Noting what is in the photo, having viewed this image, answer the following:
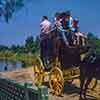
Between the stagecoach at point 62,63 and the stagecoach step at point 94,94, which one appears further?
the stagecoach at point 62,63

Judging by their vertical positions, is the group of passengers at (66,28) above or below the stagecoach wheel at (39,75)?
above

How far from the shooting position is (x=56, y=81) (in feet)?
41.8

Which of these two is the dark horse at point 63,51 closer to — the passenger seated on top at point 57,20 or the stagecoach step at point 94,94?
the passenger seated on top at point 57,20

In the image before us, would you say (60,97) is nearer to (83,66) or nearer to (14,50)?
(83,66)

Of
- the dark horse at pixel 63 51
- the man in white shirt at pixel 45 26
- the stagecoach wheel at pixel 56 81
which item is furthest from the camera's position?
the man in white shirt at pixel 45 26

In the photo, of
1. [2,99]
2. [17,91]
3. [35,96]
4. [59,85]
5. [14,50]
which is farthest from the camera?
[14,50]

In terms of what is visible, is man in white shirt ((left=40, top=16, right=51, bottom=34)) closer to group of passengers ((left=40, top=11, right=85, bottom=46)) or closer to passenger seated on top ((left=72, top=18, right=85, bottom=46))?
group of passengers ((left=40, top=11, right=85, bottom=46))

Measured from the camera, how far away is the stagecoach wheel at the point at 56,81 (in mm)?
12504

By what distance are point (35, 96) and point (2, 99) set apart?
5.20 feet

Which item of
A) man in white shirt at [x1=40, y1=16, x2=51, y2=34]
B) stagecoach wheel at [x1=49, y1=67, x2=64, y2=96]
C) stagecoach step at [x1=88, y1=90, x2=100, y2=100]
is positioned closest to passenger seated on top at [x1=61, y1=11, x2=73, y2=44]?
man in white shirt at [x1=40, y1=16, x2=51, y2=34]

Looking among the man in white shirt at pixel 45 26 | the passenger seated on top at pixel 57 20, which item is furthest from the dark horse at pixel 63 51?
the man in white shirt at pixel 45 26

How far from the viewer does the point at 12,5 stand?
67.2 feet

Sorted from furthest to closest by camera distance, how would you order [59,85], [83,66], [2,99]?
[59,85]
[83,66]
[2,99]

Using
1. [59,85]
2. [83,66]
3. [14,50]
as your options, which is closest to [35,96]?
[83,66]
